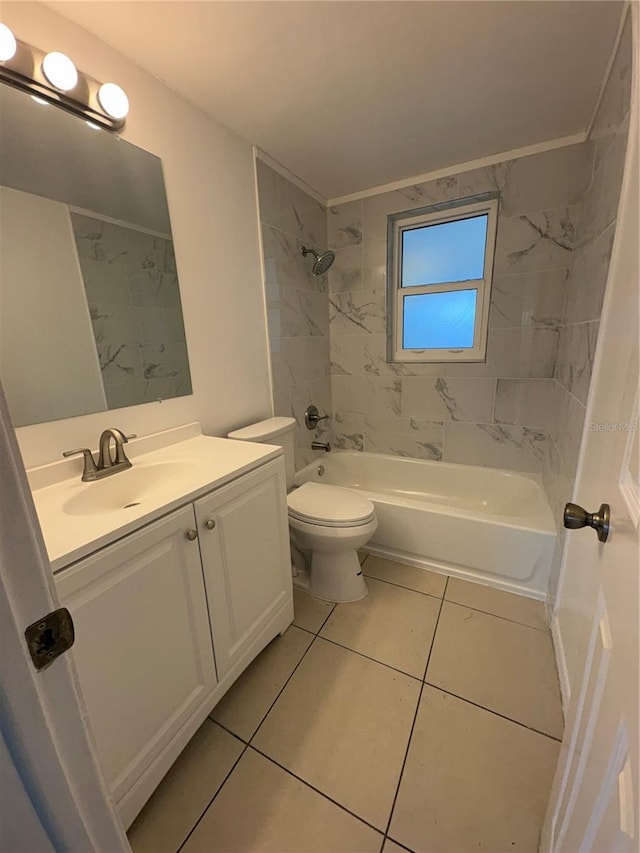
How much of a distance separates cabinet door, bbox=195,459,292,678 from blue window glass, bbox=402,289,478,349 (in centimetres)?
156

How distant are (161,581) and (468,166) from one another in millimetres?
2497

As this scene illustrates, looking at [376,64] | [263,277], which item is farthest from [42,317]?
[376,64]

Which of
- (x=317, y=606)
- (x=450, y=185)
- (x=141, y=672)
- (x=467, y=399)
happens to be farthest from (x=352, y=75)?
(x=317, y=606)

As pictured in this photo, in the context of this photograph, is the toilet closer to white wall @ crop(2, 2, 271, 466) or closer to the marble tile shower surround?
white wall @ crop(2, 2, 271, 466)

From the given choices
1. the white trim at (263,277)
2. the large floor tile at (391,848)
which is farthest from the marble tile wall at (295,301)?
the large floor tile at (391,848)

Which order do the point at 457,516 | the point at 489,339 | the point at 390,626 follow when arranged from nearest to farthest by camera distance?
1. the point at 390,626
2. the point at 457,516
3. the point at 489,339

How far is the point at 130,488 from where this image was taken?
119 cm

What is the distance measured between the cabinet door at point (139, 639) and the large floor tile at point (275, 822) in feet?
0.82

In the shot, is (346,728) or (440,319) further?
(440,319)

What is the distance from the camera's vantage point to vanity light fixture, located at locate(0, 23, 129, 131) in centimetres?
95

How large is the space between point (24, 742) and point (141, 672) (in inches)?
23.4

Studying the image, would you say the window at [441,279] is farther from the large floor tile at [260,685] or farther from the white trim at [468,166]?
the large floor tile at [260,685]

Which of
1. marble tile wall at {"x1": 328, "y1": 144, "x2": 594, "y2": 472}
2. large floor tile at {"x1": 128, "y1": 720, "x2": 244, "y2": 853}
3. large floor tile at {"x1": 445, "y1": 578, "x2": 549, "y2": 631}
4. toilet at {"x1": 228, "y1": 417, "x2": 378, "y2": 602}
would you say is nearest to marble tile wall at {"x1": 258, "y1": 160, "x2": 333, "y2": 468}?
marble tile wall at {"x1": 328, "y1": 144, "x2": 594, "y2": 472}

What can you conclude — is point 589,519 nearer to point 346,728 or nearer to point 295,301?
point 346,728
